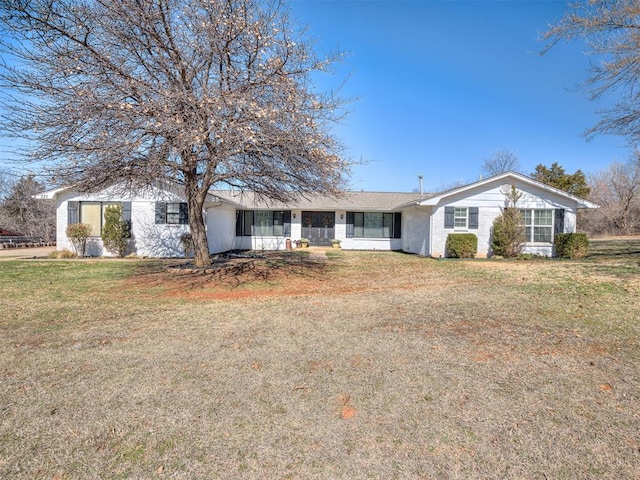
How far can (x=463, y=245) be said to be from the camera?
15.8 meters

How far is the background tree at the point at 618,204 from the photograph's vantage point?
3591cm

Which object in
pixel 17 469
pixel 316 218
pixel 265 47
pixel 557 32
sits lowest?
pixel 17 469

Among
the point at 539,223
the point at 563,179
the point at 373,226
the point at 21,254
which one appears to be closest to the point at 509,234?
the point at 539,223

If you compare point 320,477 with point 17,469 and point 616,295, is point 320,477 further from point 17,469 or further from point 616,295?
point 616,295

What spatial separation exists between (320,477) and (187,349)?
107 inches

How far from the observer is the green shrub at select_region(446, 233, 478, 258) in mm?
15852

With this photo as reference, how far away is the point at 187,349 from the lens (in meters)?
4.40

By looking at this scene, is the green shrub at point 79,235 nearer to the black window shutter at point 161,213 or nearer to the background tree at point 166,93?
the black window shutter at point 161,213

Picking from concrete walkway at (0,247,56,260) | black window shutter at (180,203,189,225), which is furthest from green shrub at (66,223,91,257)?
black window shutter at (180,203,189,225)

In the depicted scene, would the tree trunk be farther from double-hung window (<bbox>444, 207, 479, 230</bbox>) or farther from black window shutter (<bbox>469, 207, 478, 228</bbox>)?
black window shutter (<bbox>469, 207, 478, 228</bbox>)

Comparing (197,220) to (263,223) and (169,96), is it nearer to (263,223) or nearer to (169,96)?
(169,96)

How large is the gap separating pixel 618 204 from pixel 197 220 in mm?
43339

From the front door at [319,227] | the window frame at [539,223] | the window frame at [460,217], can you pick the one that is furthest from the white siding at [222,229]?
the window frame at [539,223]

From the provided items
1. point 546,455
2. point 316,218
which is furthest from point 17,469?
point 316,218
